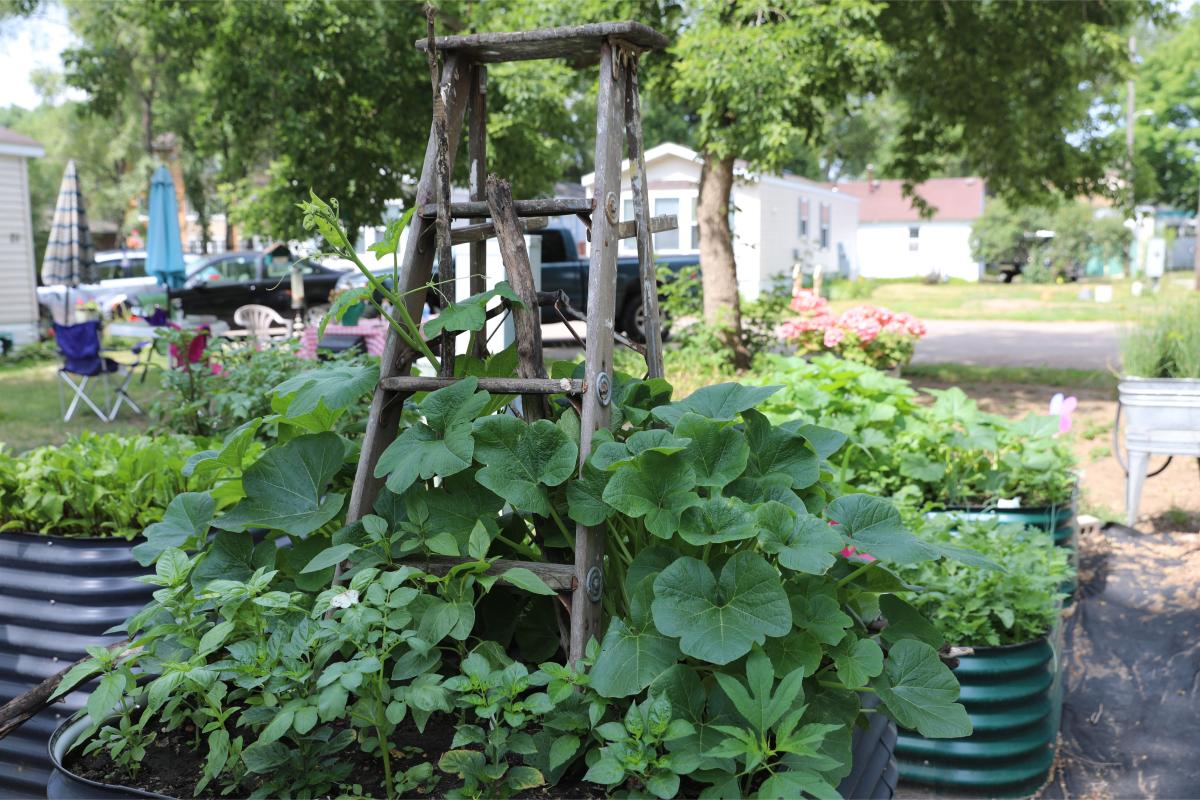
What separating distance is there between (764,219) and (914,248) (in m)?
16.2

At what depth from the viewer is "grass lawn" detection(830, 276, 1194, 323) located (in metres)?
21.7

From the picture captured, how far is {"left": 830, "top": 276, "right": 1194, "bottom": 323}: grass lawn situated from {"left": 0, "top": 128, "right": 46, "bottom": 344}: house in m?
15.4

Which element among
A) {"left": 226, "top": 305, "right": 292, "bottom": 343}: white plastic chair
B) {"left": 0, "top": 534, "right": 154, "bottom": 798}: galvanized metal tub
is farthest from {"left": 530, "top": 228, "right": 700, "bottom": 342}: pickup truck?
{"left": 0, "top": 534, "right": 154, "bottom": 798}: galvanized metal tub

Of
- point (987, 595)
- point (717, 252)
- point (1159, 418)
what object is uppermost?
point (717, 252)

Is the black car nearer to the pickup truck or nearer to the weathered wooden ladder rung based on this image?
the pickup truck

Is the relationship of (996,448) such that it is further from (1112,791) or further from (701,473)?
(701,473)

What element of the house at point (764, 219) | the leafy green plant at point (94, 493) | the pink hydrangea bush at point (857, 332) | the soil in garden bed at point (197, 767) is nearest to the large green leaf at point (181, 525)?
the soil in garden bed at point (197, 767)

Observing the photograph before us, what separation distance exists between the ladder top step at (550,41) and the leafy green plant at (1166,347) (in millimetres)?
4591

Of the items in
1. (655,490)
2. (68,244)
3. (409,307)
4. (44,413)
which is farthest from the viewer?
(68,244)

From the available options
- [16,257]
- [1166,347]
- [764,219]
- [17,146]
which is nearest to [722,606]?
[1166,347]

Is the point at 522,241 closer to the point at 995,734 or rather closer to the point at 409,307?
the point at 409,307

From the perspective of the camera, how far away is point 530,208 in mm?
1907

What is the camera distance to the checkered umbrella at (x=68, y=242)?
43.9 ft

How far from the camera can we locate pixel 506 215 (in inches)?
73.2
